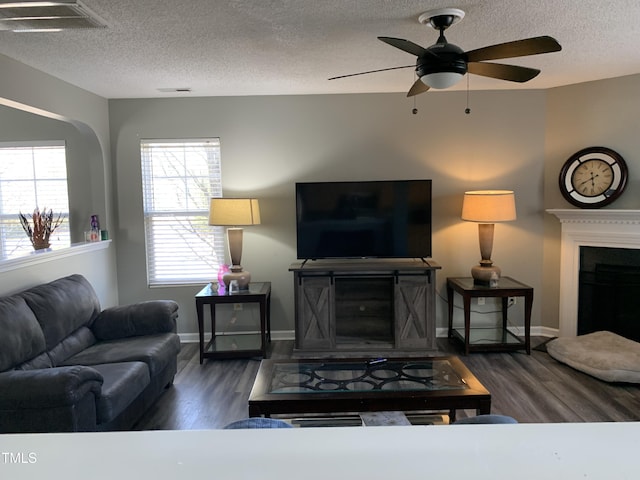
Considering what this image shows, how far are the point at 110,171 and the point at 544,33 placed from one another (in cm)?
405

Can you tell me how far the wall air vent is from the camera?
2279mm

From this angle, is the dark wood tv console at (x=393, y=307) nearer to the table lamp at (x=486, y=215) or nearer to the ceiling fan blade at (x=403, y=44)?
the table lamp at (x=486, y=215)

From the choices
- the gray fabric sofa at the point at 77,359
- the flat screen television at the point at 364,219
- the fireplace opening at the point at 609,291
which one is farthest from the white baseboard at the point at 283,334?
the gray fabric sofa at the point at 77,359

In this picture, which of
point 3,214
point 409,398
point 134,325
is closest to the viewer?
A: point 409,398

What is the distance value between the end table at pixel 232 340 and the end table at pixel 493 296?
6.14ft

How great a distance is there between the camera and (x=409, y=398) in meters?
2.41

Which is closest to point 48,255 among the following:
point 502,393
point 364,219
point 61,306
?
point 61,306

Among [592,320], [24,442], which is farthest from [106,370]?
[592,320]

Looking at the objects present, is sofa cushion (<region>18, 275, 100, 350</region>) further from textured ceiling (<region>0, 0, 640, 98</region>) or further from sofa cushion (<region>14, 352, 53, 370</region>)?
textured ceiling (<region>0, 0, 640, 98</region>)

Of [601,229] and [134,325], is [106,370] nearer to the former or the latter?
[134,325]

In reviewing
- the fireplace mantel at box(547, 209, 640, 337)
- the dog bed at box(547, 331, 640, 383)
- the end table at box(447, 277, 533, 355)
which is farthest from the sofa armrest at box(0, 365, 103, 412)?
the fireplace mantel at box(547, 209, 640, 337)

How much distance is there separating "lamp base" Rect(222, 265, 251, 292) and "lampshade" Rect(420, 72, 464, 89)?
2.54m

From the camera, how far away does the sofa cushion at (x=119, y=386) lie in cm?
244

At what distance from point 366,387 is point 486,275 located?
7.14 ft
